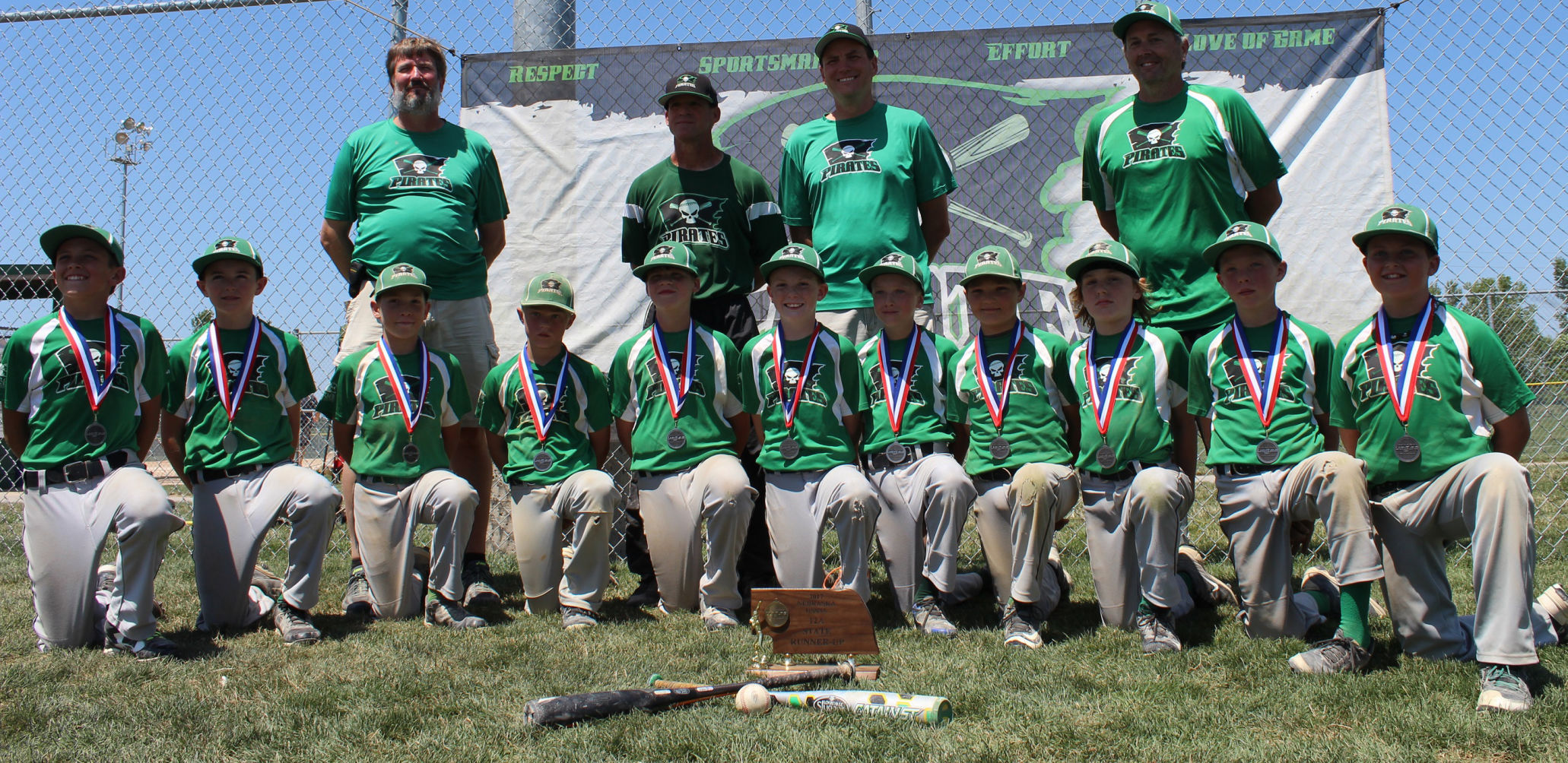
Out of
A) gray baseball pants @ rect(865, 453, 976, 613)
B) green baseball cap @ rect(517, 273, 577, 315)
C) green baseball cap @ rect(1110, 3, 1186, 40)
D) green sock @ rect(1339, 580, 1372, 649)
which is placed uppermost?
green baseball cap @ rect(1110, 3, 1186, 40)

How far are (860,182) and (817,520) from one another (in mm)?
1582

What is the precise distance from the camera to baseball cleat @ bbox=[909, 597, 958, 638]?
4.19 meters

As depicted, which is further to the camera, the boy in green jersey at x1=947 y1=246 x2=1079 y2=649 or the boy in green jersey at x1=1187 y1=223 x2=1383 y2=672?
the boy in green jersey at x1=947 y1=246 x2=1079 y2=649

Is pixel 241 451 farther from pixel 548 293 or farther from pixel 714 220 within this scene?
pixel 714 220

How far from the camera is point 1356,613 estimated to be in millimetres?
3576

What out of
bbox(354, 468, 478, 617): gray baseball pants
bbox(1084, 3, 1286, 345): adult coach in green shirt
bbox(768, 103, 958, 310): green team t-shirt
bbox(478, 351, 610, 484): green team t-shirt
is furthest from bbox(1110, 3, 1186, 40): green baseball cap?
bbox(354, 468, 478, 617): gray baseball pants

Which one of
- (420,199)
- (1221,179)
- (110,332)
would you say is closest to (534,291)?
(420,199)

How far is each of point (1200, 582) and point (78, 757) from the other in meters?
4.09

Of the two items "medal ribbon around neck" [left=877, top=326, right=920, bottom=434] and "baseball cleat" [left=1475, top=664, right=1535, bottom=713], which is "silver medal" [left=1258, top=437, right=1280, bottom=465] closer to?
"baseball cleat" [left=1475, top=664, right=1535, bottom=713]

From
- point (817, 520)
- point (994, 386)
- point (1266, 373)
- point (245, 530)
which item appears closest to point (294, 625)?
point (245, 530)

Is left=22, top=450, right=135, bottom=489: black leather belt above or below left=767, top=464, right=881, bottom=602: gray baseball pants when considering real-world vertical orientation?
above

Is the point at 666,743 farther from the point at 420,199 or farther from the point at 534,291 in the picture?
the point at 420,199

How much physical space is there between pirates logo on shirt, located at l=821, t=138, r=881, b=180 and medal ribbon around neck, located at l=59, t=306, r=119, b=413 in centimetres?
314

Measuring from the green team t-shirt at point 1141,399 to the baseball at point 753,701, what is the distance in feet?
5.76
